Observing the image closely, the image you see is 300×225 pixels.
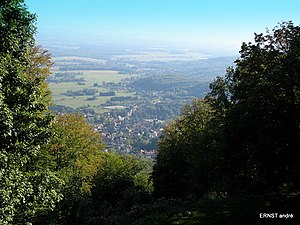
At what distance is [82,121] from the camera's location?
2595 cm

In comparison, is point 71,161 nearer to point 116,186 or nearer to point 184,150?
point 184,150

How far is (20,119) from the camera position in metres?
11.2

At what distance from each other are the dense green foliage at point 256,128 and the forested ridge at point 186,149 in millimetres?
59

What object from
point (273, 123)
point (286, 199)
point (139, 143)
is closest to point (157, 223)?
point (286, 199)

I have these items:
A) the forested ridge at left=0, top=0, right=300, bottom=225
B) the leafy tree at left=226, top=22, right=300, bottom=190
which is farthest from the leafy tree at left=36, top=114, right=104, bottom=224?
the leafy tree at left=226, top=22, right=300, bottom=190

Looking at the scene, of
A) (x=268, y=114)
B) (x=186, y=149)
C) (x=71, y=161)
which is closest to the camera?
(x=268, y=114)

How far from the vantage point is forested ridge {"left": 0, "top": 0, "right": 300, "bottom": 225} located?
11.0m

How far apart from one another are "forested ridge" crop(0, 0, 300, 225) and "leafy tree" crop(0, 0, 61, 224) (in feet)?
0.12

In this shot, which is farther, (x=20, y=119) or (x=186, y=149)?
(x=186, y=149)

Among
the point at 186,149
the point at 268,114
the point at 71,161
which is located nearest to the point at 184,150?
the point at 186,149

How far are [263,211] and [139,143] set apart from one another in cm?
9930

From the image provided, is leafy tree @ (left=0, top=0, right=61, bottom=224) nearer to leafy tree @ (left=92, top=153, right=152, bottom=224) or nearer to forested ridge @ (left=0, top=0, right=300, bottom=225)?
forested ridge @ (left=0, top=0, right=300, bottom=225)

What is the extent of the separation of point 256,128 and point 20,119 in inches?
477

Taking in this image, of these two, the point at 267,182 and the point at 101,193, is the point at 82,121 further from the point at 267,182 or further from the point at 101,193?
the point at 267,182
